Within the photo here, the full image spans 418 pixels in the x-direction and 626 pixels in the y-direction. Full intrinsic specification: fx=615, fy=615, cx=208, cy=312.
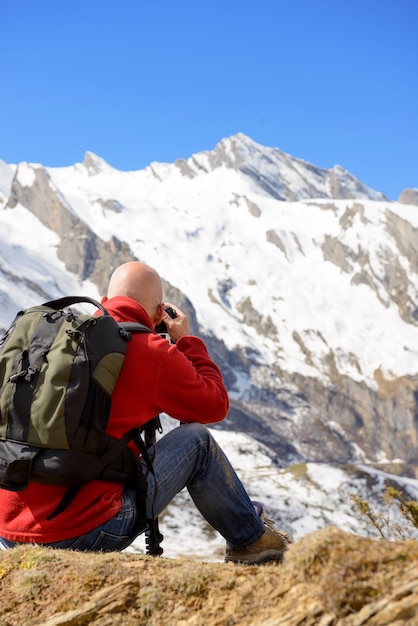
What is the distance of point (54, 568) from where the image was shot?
166 inches

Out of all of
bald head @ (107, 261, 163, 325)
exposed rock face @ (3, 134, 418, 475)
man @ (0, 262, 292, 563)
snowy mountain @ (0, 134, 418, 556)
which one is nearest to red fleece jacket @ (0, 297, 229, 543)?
man @ (0, 262, 292, 563)

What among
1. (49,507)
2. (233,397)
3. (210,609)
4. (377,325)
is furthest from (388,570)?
(377,325)

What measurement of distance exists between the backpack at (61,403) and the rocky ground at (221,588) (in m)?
0.50

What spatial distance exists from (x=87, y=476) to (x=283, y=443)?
147 meters

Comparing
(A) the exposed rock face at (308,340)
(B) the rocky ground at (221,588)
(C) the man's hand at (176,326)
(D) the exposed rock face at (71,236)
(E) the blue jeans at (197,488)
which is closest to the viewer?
(B) the rocky ground at (221,588)

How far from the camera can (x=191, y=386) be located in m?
4.45

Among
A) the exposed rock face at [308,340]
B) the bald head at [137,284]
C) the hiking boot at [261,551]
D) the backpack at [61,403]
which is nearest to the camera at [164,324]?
the bald head at [137,284]

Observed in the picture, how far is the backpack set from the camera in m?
3.95

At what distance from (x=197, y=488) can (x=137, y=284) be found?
1.68 meters

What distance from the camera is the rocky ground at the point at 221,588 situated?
9.57 ft

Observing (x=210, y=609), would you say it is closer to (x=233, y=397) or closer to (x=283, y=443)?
(x=283, y=443)

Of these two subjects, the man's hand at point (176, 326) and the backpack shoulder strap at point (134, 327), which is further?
the man's hand at point (176, 326)

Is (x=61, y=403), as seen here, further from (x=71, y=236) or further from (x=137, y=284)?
(x=71, y=236)

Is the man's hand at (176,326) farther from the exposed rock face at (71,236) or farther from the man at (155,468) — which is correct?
the exposed rock face at (71,236)
